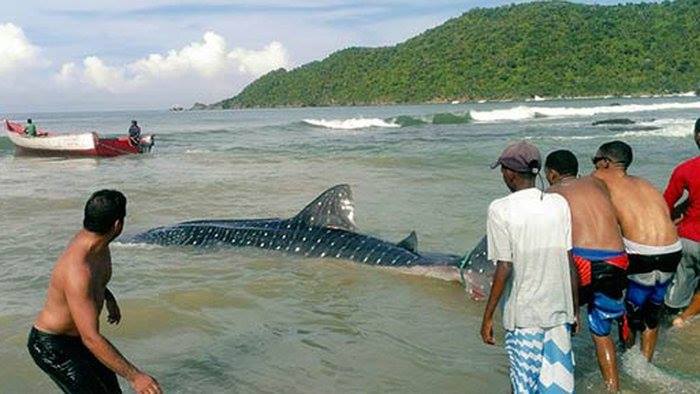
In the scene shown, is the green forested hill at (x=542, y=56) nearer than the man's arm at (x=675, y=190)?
No

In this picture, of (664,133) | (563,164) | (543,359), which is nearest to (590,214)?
(563,164)

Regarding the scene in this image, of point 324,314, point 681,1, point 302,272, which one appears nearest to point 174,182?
point 302,272

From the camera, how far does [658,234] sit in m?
4.81

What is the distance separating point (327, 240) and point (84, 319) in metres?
5.10

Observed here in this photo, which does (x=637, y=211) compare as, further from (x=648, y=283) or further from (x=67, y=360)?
(x=67, y=360)

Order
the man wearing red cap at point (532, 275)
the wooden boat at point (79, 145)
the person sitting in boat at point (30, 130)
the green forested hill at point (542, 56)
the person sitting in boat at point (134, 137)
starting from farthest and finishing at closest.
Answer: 1. the green forested hill at point (542, 56)
2. the person sitting in boat at point (30, 130)
3. the person sitting in boat at point (134, 137)
4. the wooden boat at point (79, 145)
5. the man wearing red cap at point (532, 275)

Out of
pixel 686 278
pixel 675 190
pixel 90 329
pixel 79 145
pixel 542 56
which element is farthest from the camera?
pixel 542 56

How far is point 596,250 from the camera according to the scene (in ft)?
14.0

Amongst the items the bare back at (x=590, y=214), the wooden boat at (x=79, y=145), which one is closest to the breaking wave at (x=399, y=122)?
the wooden boat at (x=79, y=145)

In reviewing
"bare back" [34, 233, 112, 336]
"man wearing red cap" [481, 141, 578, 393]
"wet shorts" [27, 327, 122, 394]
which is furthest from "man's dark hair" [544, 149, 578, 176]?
"wet shorts" [27, 327, 122, 394]

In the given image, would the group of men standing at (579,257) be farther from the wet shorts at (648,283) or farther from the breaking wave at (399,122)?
the breaking wave at (399,122)

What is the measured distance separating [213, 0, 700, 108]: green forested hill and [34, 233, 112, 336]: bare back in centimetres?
8910

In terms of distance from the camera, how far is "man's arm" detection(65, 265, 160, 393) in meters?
3.23

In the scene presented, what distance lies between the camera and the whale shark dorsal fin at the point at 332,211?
806 centimetres
